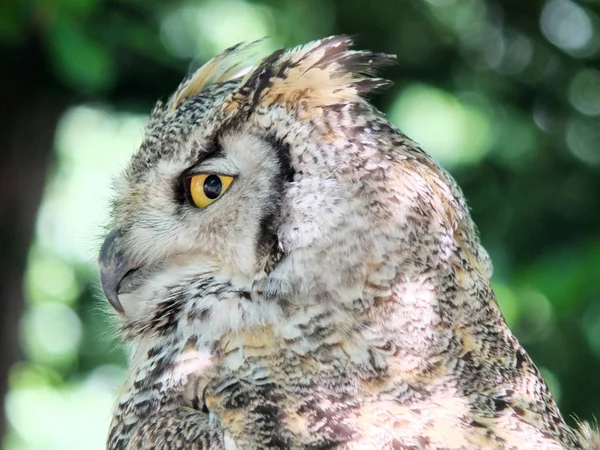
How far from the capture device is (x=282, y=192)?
1.75 m

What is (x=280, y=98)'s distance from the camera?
184cm

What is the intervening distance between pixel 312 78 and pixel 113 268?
0.67 m

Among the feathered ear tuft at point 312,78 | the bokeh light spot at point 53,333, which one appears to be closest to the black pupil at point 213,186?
the feathered ear tuft at point 312,78

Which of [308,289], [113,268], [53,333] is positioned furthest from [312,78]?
[53,333]

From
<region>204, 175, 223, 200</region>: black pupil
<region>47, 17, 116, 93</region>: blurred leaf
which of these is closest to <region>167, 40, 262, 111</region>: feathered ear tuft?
<region>204, 175, 223, 200</region>: black pupil

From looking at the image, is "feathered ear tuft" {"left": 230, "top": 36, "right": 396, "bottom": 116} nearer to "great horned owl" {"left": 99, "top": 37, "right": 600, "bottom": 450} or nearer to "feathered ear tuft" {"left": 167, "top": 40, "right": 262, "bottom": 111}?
"great horned owl" {"left": 99, "top": 37, "right": 600, "bottom": 450}

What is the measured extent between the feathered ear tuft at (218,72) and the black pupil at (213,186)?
0.37m

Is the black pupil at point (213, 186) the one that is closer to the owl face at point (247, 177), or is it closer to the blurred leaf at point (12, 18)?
the owl face at point (247, 177)

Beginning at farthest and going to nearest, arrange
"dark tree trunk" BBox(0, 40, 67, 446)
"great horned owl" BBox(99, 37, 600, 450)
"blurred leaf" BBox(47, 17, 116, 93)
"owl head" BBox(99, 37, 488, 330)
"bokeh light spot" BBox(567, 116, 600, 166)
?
"dark tree trunk" BBox(0, 40, 67, 446), "bokeh light spot" BBox(567, 116, 600, 166), "blurred leaf" BBox(47, 17, 116, 93), "owl head" BBox(99, 37, 488, 330), "great horned owl" BBox(99, 37, 600, 450)

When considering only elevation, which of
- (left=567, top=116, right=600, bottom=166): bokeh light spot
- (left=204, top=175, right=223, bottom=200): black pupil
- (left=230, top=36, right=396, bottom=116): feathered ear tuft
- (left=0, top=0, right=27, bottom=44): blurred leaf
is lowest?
(left=567, top=116, right=600, bottom=166): bokeh light spot

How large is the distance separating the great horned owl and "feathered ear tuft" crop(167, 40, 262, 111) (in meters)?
0.17

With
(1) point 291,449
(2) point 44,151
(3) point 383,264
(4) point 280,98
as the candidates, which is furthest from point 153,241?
(2) point 44,151

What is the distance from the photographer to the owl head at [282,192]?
5.56 ft

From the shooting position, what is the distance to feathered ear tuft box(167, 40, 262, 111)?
2166 mm
